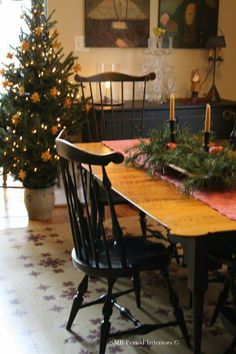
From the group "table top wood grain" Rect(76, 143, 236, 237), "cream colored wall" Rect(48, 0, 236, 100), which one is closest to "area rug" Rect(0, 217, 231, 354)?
"table top wood grain" Rect(76, 143, 236, 237)

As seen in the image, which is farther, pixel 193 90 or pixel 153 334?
pixel 193 90

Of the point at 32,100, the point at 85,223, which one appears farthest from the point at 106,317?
the point at 32,100

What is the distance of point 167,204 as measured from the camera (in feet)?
6.33

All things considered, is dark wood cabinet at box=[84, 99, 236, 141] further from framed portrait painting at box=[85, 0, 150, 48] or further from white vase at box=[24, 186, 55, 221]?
white vase at box=[24, 186, 55, 221]

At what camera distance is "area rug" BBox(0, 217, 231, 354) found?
2.34 m

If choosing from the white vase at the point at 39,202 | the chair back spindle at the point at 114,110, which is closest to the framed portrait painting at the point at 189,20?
the chair back spindle at the point at 114,110

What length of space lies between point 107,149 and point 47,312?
0.95 meters

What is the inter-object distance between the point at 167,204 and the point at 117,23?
325 cm

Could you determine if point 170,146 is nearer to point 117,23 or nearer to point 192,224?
point 192,224

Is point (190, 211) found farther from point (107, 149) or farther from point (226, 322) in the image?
point (107, 149)

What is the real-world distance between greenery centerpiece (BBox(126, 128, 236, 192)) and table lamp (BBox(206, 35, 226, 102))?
8.16ft

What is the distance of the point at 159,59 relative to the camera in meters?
4.90

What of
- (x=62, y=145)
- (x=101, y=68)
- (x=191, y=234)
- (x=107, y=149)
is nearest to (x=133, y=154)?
(x=107, y=149)

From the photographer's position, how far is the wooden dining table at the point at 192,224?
168 cm
